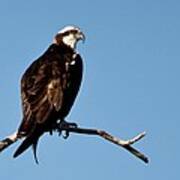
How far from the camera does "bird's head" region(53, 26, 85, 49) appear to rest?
1299 centimetres

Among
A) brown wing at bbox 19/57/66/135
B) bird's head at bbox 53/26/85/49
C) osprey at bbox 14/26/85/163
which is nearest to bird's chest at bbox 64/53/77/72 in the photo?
osprey at bbox 14/26/85/163

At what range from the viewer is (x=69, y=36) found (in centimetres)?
1313

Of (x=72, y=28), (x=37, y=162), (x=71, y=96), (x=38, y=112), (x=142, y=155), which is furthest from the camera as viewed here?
(x=72, y=28)

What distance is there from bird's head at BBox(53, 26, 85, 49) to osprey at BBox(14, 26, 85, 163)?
0.57 meters

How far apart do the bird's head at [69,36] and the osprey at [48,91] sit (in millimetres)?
568

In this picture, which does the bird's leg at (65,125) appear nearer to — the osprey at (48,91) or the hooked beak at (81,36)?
the osprey at (48,91)

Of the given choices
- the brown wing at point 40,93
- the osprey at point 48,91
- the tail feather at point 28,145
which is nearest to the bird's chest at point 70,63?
the osprey at point 48,91

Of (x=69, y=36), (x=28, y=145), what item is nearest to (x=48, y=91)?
(x=28, y=145)

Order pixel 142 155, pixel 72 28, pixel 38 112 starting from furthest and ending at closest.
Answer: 1. pixel 72 28
2. pixel 38 112
3. pixel 142 155

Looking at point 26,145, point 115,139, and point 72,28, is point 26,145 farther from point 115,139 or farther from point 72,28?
point 72,28

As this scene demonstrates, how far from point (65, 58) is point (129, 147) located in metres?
3.72

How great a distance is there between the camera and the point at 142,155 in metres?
8.41

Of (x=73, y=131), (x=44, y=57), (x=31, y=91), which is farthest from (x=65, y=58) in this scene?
(x=73, y=131)

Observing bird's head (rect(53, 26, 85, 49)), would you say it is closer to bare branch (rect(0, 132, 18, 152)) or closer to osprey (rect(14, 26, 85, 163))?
osprey (rect(14, 26, 85, 163))
